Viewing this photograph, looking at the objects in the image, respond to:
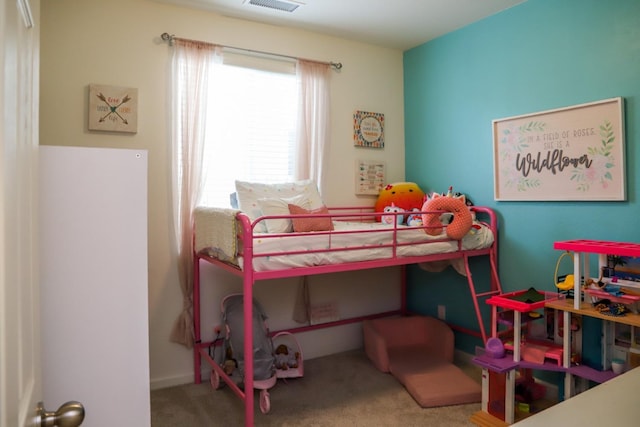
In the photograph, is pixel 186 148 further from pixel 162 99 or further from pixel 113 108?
pixel 113 108

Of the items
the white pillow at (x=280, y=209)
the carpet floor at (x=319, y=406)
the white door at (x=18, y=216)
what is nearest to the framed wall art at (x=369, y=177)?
the white pillow at (x=280, y=209)

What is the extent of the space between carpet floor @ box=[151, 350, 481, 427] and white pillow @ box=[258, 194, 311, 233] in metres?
1.02

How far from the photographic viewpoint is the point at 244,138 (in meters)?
2.99

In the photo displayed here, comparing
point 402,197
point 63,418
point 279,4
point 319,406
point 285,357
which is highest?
point 279,4

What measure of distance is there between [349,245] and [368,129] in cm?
144

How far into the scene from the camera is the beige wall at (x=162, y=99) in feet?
8.07

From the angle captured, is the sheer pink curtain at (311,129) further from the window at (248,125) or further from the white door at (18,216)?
the white door at (18,216)

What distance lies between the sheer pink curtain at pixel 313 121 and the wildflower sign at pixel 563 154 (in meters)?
1.21

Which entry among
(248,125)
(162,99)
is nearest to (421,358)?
(248,125)

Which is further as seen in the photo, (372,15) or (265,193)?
(372,15)

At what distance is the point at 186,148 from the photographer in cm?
272

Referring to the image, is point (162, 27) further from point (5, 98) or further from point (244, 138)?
point (5, 98)

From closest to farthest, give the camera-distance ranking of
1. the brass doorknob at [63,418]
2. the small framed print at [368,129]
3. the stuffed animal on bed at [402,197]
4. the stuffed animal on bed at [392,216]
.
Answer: the brass doorknob at [63,418]
the stuffed animal on bed at [392,216]
the stuffed animal on bed at [402,197]
the small framed print at [368,129]

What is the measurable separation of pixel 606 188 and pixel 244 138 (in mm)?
2228
